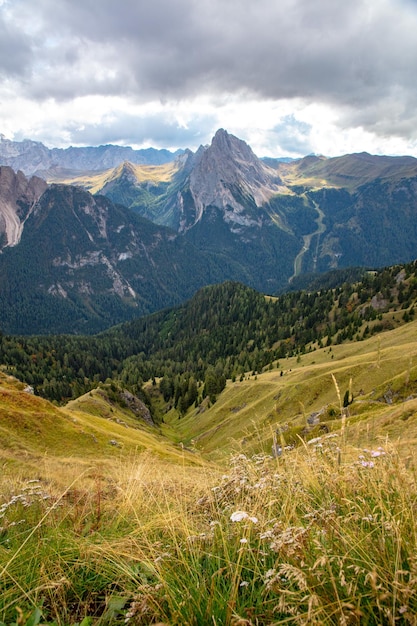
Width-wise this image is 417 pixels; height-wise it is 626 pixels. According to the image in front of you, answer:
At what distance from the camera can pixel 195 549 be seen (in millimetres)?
4422

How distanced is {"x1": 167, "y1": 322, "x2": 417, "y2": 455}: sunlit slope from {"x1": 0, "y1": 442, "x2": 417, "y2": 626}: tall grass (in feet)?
83.2

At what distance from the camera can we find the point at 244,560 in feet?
12.9

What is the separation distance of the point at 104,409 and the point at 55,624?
105 meters

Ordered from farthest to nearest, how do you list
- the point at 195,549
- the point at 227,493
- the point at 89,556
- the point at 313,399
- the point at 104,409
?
1. the point at 104,409
2. the point at 313,399
3. the point at 227,493
4. the point at 89,556
5. the point at 195,549

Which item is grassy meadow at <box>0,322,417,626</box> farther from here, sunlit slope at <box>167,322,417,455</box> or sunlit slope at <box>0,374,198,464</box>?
sunlit slope at <box>0,374,198,464</box>

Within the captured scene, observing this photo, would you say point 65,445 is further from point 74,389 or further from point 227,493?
point 74,389

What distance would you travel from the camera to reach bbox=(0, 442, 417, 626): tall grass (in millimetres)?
3070

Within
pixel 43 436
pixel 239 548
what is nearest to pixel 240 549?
pixel 239 548

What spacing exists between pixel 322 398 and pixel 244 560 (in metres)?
84.2

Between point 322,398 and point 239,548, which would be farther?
point 322,398

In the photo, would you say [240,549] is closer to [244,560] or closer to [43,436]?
[244,560]

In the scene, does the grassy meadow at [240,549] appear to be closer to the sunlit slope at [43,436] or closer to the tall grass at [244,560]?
the tall grass at [244,560]

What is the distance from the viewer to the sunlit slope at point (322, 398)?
44.7 metres

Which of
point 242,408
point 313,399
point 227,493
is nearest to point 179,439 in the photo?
point 242,408
